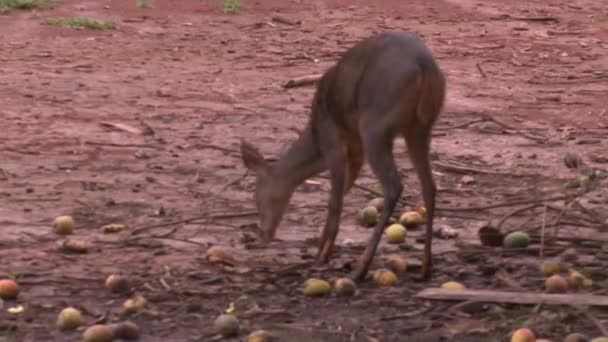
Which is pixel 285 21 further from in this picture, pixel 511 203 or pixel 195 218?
pixel 511 203

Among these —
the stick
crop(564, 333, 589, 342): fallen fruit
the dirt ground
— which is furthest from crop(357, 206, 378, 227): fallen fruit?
the stick

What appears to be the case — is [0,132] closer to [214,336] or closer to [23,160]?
[23,160]

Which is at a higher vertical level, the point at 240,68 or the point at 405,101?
the point at 405,101

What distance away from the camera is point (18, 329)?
205 inches

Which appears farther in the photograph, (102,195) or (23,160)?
(23,160)

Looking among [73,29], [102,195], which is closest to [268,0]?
[73,29]

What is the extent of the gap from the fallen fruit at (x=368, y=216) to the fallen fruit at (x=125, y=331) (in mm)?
2353

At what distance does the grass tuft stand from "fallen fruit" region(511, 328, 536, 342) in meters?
11.1

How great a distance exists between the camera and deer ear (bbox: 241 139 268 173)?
7.01 m

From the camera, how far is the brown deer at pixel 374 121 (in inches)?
234

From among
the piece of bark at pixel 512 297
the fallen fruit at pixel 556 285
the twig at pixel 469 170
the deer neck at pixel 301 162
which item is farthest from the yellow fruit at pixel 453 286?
the twig at pixel 469 170

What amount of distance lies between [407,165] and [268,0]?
995cm

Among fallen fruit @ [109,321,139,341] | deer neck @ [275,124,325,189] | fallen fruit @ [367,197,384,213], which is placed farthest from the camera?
fallen fruit @ [367,197,384,213]

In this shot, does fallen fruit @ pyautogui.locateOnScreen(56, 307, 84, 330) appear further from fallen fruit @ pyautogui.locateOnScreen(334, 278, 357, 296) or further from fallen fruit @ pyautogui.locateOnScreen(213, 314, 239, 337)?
fallen fruit @ pyautogui.locateOnScreen(334, 278, 357, 296)
